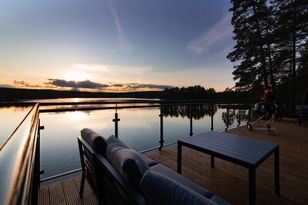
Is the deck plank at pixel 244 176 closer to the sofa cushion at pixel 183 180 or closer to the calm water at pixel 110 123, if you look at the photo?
the sofa cushion at pixel 183 180

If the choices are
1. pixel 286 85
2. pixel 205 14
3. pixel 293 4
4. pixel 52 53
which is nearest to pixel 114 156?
pixel 52 53

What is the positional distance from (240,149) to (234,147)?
77mm

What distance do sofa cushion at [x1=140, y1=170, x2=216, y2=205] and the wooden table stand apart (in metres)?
1.20

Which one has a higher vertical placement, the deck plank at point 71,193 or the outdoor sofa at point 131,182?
the outdoor sofa at point 131,182

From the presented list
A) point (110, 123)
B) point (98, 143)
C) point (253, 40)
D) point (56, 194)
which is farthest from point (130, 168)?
point (253, 40)

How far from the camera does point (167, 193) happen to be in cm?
80

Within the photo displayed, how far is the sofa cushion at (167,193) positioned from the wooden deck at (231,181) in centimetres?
153

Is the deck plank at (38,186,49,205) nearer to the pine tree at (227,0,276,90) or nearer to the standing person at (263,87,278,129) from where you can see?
the standing person at (263,87,278,129)

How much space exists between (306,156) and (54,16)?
862 centimetres

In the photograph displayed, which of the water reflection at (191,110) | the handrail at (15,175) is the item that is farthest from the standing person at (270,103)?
the handrail at (15,175)

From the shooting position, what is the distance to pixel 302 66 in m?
10.1

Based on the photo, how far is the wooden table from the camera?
5.35 ft

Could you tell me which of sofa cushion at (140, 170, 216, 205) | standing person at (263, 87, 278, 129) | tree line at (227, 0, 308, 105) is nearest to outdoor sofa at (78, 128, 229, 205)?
sofa cushion at (140, 170, 216, 205)

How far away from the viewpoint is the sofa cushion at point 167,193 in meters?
0.73
